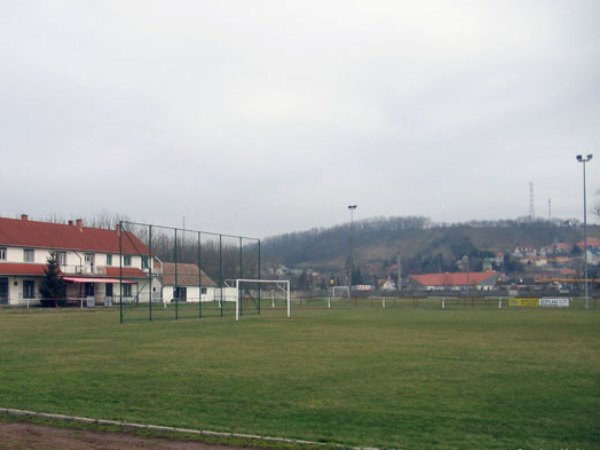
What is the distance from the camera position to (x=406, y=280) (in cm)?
13725

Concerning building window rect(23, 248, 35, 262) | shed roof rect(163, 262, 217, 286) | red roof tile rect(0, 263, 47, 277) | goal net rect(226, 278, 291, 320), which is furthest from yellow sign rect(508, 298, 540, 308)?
building window rect(23, 248, 35, 262)

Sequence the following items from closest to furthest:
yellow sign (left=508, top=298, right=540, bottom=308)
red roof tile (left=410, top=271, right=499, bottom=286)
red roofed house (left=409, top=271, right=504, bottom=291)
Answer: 1. yellow sign (left=508, top=298, right=540, bottom=308)
2. red roofed house (left=409, top=271, right=504, bottom=291)
3. red roof tile (left=410, top=271, right=499, bottom=286)

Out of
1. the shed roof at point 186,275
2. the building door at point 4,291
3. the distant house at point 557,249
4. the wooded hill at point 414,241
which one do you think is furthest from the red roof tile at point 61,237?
the distant house at point 557,249

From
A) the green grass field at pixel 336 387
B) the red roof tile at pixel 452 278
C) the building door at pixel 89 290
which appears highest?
the green grass field at pixel 336 387

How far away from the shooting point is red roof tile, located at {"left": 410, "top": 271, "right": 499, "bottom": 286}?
12319cm

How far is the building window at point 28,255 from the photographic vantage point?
56375 mm

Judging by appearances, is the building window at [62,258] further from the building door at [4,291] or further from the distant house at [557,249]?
the distant house at [557,249]

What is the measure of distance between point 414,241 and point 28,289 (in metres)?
117

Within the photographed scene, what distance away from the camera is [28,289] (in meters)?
55.4

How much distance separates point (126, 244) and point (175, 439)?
2241 inches

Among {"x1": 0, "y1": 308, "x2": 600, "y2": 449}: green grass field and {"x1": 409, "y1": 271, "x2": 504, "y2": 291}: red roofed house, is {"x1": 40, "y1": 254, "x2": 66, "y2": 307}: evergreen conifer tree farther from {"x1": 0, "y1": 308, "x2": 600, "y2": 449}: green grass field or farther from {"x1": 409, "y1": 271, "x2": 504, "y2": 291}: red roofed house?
{"x1": 409, "y1": 271, "x2": 504, "y2": 291}: red roofed house

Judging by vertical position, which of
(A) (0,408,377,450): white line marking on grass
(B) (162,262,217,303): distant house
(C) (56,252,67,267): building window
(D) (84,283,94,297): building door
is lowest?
(D) (84,283,94,297): building door

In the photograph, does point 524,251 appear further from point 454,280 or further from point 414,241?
point 454,280

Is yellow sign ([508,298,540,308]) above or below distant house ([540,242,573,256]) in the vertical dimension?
below
